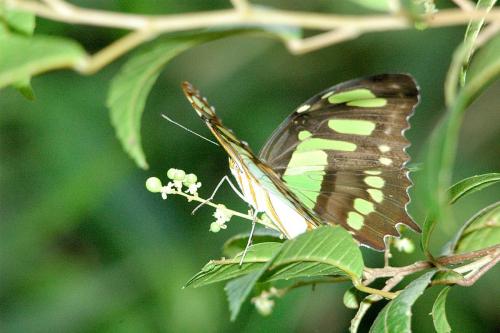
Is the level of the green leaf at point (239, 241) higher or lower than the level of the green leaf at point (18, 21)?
lower

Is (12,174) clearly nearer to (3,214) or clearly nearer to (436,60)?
(3,214)

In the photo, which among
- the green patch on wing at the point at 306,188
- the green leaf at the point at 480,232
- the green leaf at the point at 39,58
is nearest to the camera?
the green leaf at the point at 39,58

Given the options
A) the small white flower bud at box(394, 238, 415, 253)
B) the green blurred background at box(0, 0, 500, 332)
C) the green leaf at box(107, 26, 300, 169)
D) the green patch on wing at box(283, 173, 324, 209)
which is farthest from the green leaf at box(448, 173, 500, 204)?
the green blurred background at box(0, 0, 500, 332)

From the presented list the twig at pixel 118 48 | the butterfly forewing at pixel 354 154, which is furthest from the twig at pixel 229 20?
the butterfly forewing at pixel 354 154

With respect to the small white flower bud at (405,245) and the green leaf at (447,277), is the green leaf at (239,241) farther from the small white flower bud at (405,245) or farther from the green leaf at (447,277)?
the green leaf at (447,277)

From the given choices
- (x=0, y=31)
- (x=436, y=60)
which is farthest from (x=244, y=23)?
(x=436, y=60)

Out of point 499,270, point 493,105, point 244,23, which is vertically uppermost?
point 244,23

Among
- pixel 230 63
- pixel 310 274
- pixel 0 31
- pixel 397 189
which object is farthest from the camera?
pixel 230 63
